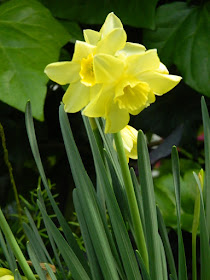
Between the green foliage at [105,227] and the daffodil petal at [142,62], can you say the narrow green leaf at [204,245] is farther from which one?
the daffodil petal at [142,62]

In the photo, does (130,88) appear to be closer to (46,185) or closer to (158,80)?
(158,80)

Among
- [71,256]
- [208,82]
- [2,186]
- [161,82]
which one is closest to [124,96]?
[161,82]

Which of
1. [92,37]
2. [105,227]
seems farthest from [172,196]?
[92,37]

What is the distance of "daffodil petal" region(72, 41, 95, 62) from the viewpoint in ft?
1.18

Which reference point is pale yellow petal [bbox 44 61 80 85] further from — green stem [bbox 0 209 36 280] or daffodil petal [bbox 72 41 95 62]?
green stem [bbox 0 209 36 280]

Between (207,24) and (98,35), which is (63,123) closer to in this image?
(98,35)

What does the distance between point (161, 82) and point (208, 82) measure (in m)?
0.52

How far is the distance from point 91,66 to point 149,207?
0.12 m

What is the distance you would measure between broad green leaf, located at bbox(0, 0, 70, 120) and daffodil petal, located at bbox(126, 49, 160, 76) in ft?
1.12

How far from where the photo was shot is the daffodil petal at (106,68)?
34 centimetres

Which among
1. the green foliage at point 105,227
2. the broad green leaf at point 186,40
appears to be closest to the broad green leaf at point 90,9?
the broad green leaf at point 186,40

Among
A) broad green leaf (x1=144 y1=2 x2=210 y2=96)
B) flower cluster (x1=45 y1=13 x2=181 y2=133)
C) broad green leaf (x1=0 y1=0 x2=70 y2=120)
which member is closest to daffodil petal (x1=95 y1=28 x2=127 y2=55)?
flower cluster (x1=45 y1=13 x2=181 y2=133)

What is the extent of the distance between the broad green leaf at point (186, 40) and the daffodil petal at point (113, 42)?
525 mm

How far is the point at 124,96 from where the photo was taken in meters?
0.36
